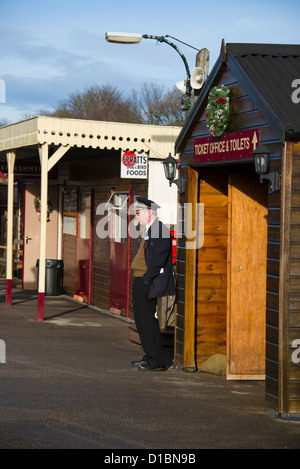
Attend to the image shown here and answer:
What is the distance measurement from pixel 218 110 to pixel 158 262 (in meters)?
1.90

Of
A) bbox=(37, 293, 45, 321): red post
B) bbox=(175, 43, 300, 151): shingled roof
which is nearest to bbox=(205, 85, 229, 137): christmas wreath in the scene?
bbox=(175, 43, 300, 151): shingled roof

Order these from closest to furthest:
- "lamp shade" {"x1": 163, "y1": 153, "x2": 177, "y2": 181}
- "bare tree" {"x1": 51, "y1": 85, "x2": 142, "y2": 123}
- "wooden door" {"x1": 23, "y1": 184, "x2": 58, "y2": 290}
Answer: "lamp shade" {"x1": 163, "y1": 153, "x2": 177, "y2": 181} < "wooden door" {"x1": 23, "y1": 184, "x2": 58, "y2": 290} < "bare tree" {"x1": 51, "y1": 85, "x2": 142, "y2": 123}

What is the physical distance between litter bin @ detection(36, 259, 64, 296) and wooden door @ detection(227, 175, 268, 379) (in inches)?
373

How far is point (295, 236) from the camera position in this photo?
7.39 metres

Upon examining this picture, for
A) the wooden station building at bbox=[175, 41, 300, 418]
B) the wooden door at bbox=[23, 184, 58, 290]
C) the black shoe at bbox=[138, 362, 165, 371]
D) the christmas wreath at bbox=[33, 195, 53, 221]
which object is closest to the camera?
the wooden station building at bbox=[175, 41, 300, 418]

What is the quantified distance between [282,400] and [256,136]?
2.51 meters

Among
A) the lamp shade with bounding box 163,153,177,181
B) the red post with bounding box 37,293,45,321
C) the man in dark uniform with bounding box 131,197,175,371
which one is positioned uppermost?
the lamp shade with bounding box 163,153,177,181

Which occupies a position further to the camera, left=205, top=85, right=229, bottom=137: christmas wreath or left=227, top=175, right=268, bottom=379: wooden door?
left=227, top=175, right=268, bottom=379: wooden door

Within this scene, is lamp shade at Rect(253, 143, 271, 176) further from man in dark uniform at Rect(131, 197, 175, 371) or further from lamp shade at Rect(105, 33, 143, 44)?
lamp shade at Rect(105, 33, 143, 44)

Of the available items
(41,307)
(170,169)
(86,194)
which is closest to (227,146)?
(170,169)

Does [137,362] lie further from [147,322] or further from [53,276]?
[53,276]

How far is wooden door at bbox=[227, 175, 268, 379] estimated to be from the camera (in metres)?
9.27
